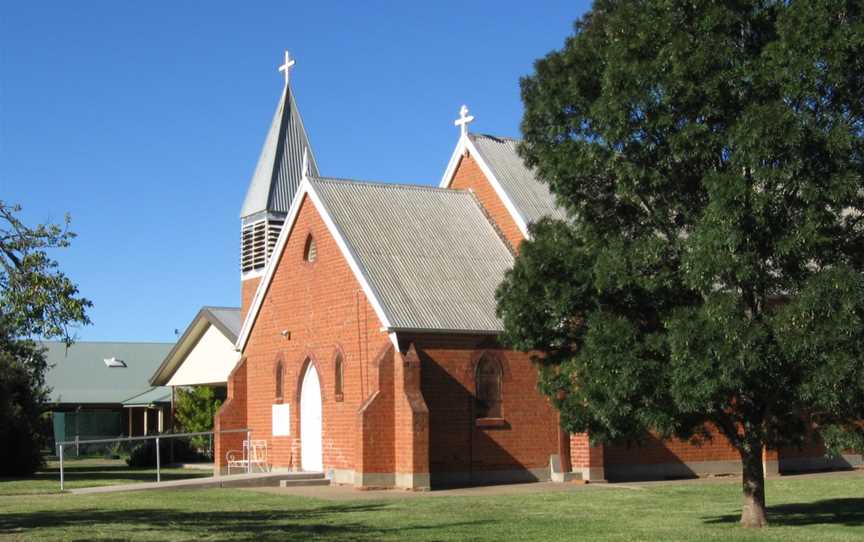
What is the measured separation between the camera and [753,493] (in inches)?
754

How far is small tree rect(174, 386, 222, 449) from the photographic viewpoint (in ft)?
157

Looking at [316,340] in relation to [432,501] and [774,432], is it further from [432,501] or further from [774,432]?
[774,432]

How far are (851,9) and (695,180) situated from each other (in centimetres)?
345

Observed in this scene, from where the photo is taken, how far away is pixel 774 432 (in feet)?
62.4

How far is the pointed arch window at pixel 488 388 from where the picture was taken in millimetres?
29875

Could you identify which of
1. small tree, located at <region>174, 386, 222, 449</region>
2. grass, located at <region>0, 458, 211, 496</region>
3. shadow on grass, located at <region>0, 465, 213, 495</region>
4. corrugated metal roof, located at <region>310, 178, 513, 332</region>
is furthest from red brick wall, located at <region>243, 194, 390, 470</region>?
small tree, located at <region>174, 386, 222, 449</region>

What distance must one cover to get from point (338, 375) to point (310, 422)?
6.85 feet

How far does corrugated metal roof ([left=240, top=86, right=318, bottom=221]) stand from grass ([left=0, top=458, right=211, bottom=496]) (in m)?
9.80

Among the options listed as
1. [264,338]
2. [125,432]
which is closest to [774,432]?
[264,338]

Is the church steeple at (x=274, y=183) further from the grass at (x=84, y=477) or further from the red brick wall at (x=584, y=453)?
the red brick wall at (x=584, y=453)

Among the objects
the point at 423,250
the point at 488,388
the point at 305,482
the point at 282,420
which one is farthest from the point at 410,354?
the point at 282,420

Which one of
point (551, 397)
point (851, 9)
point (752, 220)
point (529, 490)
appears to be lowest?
point (529, 490)

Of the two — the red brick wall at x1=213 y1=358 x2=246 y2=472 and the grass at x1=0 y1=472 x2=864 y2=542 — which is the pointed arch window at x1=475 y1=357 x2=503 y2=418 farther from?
the red brick wall at x1=213 y1=358 x2=246 y2=472

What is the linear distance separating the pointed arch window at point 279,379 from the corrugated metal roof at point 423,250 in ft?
18.2
